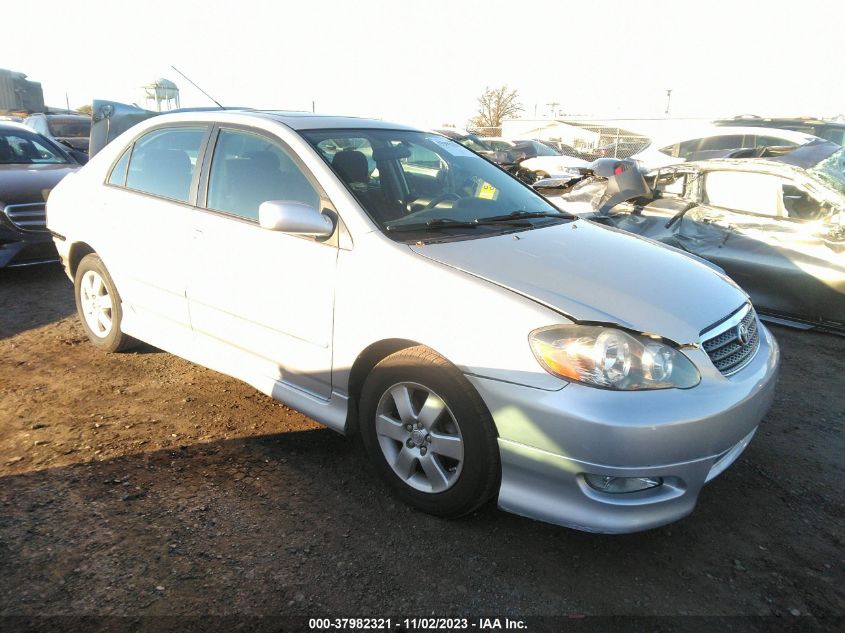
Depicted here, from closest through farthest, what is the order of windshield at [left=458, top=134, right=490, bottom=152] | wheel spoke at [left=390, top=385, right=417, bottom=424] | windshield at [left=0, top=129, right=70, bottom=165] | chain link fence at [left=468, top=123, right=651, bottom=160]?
1. wheel spoke at [left=390, top=385, right=417, bottom=424]
2. windshield at [left=0, top=129, right=70, bottom=165]
3. windshield at [left=458, top=134, right=490, bottom=152]
4. chain link fence at [left=468, top=123, right=651, bottom=160]

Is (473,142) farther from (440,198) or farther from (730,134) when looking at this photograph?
(440,198)

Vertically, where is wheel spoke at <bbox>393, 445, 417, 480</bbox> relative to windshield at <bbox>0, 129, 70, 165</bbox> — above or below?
below

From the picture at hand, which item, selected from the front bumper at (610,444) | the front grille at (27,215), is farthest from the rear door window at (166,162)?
the front grille at (27,215)

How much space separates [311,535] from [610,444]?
1269mm

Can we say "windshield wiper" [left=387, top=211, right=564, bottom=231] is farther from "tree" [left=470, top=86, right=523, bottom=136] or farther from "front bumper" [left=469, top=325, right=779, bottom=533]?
"tree" [left=470, top=86, right=523, bottom=136]

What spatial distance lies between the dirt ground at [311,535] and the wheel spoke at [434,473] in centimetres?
20

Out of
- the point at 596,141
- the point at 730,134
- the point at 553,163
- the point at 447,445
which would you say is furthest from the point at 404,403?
the point at 596,141

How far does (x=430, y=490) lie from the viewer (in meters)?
2.67

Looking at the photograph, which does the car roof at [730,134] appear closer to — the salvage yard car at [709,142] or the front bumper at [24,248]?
the salvage yard car at [709,142]

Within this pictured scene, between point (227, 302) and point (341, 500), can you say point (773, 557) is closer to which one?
point (341, 500)

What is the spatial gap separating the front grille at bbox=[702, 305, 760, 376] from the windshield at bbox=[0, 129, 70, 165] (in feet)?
24.3

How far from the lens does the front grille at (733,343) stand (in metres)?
2.55

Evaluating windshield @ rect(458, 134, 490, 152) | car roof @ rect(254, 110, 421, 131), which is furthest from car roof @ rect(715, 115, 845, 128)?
car roof @ rect(254, 110, 421, 131)

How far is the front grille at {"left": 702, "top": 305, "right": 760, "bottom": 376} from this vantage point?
100 inches
